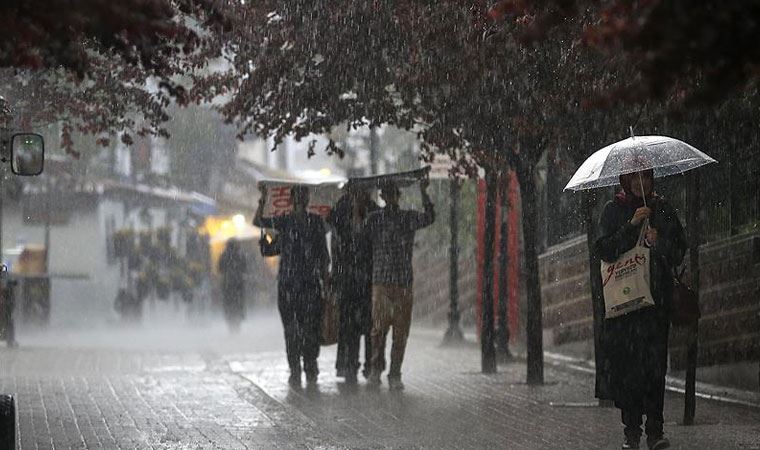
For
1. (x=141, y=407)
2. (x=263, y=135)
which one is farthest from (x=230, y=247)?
(x=141, y=407)

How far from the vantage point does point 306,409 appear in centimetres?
1210

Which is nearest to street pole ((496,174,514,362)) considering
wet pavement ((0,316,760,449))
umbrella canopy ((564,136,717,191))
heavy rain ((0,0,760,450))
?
heavy rain ((0,0,760,450))

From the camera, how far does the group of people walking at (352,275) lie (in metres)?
13.9

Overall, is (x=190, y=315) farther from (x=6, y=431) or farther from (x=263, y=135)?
(x=6, y=431)

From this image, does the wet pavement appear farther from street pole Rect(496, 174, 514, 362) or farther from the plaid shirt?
the plaid shirt

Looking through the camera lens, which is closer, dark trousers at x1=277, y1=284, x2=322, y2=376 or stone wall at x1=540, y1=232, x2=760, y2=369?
stone wall at x1=540, y1=232, x2=760, y2=369

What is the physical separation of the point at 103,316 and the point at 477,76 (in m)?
20.6

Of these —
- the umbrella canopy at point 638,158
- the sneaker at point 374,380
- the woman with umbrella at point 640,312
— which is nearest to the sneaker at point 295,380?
the sneaker at point 374,380

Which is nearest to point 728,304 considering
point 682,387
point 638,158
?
point 682,387

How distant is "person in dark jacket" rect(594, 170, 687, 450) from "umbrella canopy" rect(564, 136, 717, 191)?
0.43 ft

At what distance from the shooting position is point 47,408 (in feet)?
39.9

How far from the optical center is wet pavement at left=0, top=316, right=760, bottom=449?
10016mm

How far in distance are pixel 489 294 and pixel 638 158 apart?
714 cm

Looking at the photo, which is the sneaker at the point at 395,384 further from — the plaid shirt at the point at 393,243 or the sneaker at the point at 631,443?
the sneaker at the point at 631,443
